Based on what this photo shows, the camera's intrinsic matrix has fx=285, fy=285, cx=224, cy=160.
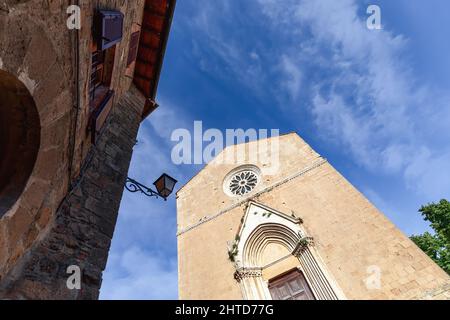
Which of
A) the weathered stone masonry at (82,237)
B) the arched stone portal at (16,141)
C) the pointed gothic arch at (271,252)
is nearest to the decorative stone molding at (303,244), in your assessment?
the pointed gothic arch at (271,252)

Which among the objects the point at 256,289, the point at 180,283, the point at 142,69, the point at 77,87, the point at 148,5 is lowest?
the point at 77,87

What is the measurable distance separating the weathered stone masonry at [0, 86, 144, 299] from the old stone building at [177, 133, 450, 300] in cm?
809

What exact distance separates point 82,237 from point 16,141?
1112mm

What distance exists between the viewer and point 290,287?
1038 centimetres

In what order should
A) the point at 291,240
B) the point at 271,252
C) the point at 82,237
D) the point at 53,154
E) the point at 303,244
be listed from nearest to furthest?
the point at 53,154 < the point at 82,237 < the point at 303,244 < the point at 291,240 < the point at 271,252

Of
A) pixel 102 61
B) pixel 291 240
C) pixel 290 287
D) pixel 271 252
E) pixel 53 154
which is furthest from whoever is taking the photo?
pixel 271 252

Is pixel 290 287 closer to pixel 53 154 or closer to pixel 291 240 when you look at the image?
pixel 291 240

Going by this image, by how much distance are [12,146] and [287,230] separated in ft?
34.7

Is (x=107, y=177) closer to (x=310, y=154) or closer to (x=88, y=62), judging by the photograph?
(x=88, y=62)

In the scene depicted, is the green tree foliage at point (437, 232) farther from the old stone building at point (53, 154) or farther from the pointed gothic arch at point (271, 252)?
the old stone building at point (53, 154)

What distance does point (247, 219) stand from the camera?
12.4 m

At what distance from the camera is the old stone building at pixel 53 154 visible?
6.66ft

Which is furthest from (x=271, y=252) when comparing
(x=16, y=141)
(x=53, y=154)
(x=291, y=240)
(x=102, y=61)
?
(x=16, y=141)

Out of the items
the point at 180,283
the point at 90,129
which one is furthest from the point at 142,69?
the point at 180,283
